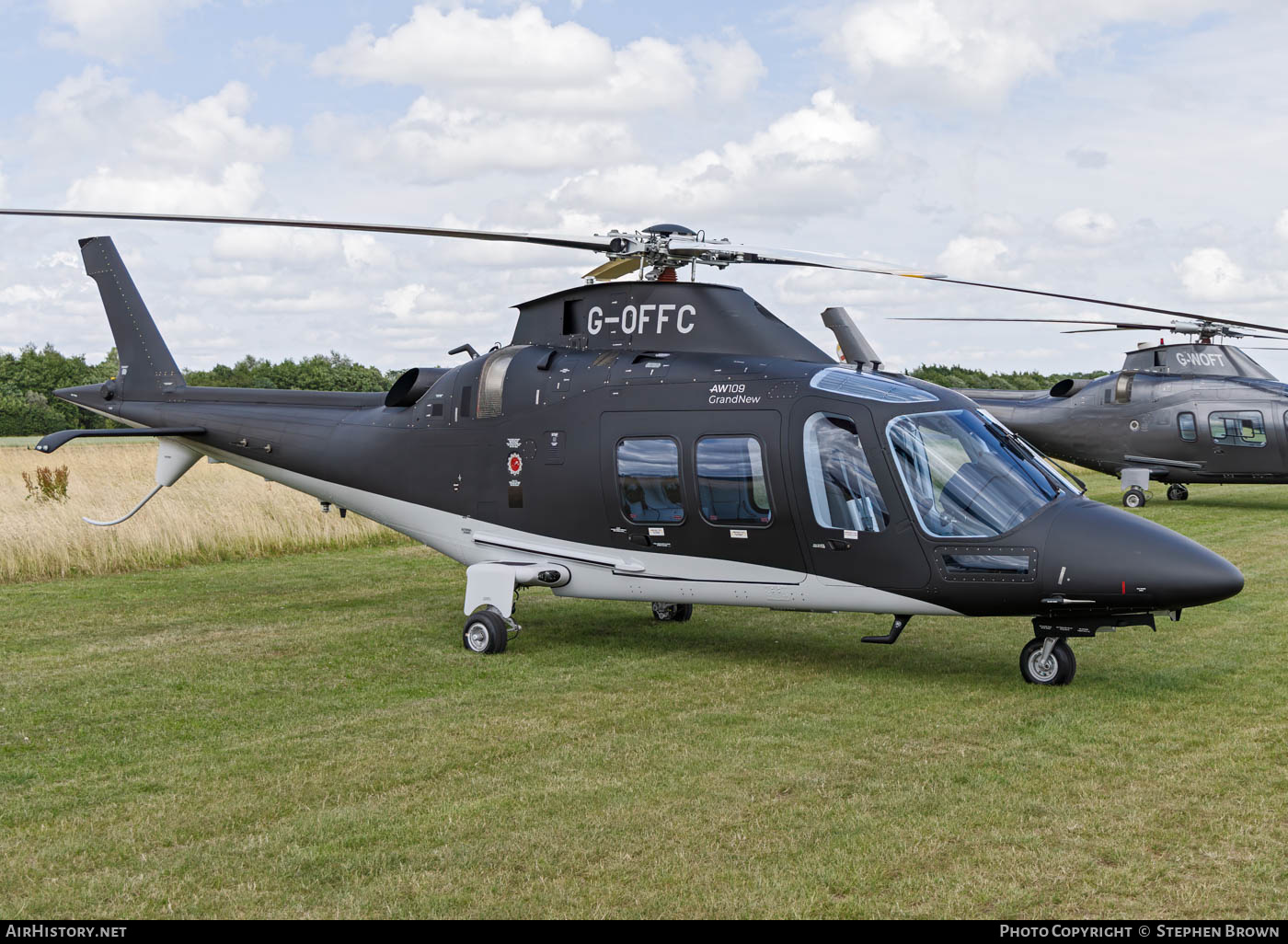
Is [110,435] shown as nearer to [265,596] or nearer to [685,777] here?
[265,596]

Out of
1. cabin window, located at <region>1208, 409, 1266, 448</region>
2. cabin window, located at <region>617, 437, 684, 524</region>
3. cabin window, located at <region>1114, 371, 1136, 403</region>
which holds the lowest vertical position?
cabin window, located at <region>617, 437, 684, 524</region>

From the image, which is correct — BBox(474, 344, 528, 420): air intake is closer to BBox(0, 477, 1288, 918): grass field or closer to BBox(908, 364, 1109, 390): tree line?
BBox(0, 477, 1288, 918): grass field

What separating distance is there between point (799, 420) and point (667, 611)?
3.75 meters

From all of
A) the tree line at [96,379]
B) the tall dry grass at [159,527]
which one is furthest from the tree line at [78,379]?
the tall dry grass at [159,527]

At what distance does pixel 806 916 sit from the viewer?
5.09 meters

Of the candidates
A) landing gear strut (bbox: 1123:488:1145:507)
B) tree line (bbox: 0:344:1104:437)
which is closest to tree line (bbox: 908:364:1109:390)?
tree line (bbox: 0:344:1104:437)

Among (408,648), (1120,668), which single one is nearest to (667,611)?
(408,648)

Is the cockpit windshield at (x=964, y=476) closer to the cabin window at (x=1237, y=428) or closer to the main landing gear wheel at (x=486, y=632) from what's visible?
the main landing gear wheel at (x=486, y=632)

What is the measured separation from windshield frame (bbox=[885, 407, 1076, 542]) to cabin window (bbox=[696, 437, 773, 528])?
3.85 ft

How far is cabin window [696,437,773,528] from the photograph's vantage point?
10055mm

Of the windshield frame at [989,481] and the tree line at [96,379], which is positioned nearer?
the windshield frame at [989,481]

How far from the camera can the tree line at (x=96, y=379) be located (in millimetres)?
68938

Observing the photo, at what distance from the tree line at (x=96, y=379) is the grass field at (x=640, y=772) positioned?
183 ft

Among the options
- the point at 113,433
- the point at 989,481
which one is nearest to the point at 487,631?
the point at 989,481
